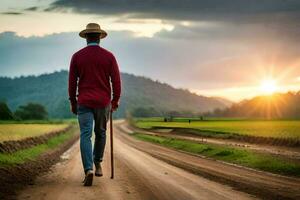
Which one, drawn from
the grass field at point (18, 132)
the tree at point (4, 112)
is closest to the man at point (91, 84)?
the grass field at point (18, 132)

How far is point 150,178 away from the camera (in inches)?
464

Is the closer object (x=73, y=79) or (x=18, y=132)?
(x=73, y=79)

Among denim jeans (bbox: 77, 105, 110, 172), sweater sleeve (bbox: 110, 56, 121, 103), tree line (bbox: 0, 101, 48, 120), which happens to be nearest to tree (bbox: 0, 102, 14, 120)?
tree line (bbox: 0, 101, 48, 120)

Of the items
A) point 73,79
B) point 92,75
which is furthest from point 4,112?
point 92,75

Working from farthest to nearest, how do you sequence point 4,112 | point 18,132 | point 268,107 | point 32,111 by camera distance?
point 32,111, point 268,107, point 4,112, point 18,132

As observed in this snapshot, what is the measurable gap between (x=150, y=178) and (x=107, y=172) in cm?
144

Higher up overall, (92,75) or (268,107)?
(268,107)

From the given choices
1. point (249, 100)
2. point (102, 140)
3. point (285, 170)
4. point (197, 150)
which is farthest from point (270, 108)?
point (102, 140)

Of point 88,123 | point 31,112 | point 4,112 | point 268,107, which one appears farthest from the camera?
point 31,112

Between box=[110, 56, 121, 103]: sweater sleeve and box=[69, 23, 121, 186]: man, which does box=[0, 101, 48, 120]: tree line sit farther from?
box=[69, 23, 121, 186]: man

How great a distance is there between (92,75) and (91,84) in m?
0.19

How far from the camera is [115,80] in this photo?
11242 mm

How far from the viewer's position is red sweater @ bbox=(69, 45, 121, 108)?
35.7ft

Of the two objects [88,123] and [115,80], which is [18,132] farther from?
[88,123]
